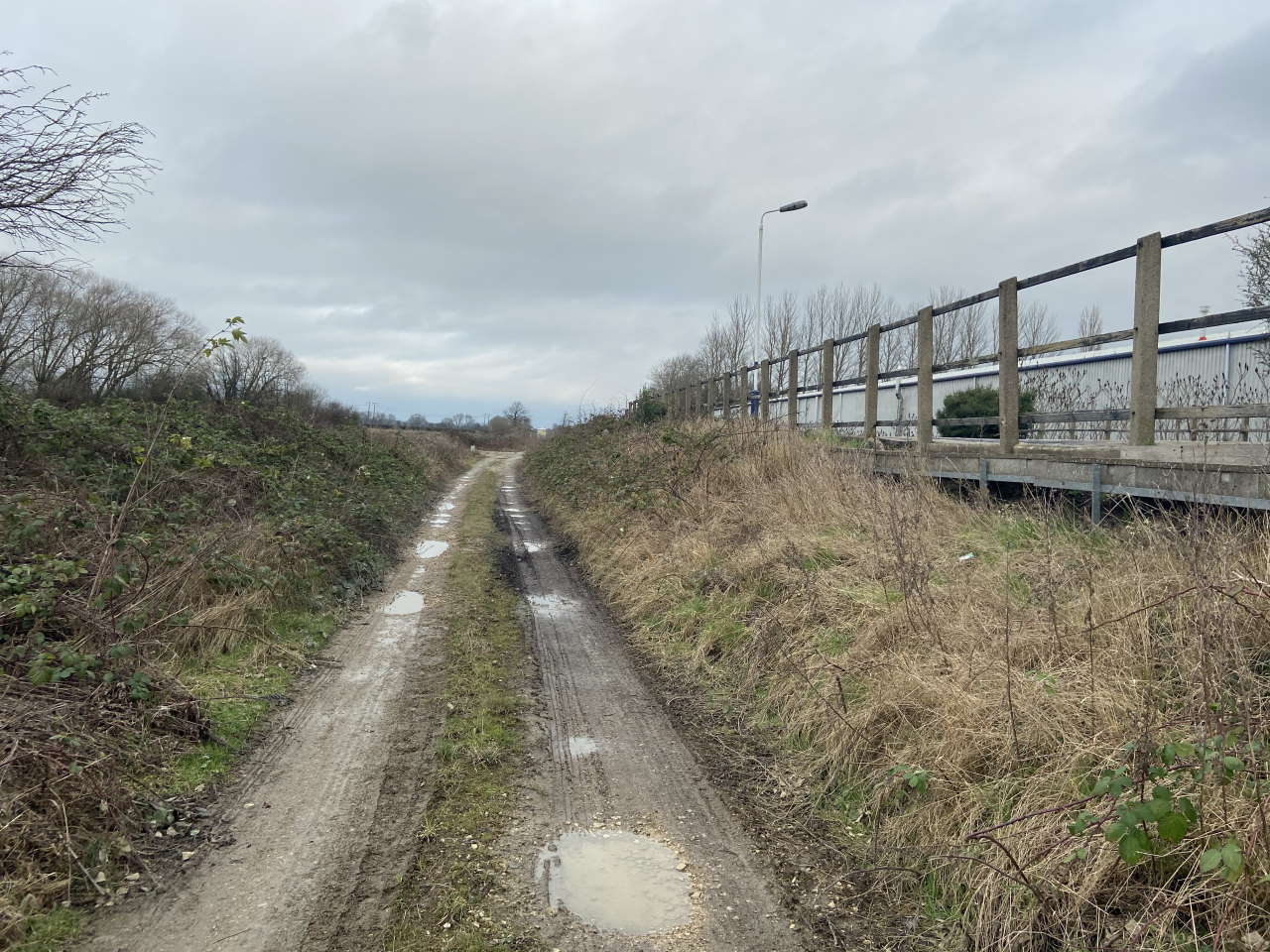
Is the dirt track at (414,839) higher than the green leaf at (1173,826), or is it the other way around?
the green leaf at (1173,826)

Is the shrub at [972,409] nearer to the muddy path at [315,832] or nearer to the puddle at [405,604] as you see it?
the puddle at [405,604]

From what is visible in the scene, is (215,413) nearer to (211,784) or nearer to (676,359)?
(211,784)

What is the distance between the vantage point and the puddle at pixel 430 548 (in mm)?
11227

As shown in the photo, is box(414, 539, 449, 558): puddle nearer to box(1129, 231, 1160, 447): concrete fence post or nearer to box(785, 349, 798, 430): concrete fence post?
box(785, 349, 798, 430): concrete fence post

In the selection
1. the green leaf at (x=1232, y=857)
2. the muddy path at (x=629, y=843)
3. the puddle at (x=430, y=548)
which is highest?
the green leaf at (x=1232, y=857)

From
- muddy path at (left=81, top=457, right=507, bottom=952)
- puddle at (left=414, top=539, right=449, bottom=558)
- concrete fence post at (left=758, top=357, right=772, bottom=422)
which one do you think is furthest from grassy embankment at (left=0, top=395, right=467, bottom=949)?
concrete fence post at (left=758, top=357, right=772, bottom=422)

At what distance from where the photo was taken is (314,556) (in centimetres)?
846

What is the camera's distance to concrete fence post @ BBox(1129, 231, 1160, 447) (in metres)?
5.27

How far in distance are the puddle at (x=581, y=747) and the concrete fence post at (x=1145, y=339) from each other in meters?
4.49

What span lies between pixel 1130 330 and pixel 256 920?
6.45 m

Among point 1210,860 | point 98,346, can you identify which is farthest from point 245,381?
point 1210,860

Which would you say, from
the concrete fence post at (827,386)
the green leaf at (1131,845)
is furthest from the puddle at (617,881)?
the concrete fence post at (827,386)

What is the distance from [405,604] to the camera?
819 cm

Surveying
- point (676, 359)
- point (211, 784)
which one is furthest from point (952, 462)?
point (676, 359)
